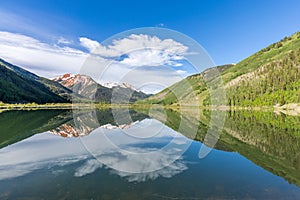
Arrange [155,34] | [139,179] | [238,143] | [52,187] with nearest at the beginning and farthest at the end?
[52,187] < [139,179] < [155,34] < [238,143]

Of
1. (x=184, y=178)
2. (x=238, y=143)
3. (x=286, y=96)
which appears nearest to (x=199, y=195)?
(x=184, y=178)

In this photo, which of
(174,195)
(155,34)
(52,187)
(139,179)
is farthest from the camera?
(155,34)

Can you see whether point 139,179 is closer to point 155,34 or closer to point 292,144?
point 155,34

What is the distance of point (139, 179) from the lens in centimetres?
1393

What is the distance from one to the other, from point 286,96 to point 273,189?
439 feet

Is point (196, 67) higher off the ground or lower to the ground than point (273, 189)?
higher

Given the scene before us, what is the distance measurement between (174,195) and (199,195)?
1189 mm

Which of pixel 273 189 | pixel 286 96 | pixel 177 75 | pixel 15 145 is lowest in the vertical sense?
pixel 15 145

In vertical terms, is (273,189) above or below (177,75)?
below

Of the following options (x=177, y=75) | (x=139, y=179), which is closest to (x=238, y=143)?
(x=177, y=75)

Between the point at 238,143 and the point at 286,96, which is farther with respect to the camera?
the point at 286,96

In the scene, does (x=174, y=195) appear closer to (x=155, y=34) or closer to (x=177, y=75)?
(x=155, y=34)

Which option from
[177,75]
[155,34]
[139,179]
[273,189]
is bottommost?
[139,179]

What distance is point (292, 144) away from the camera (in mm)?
25562
